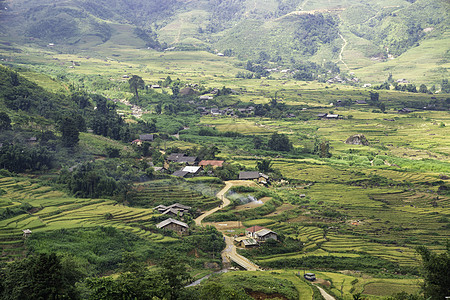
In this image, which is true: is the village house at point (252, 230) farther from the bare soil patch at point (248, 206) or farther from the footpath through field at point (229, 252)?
the bare soil patch at point (248, 206)

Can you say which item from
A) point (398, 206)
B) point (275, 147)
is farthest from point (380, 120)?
point (398, 206)

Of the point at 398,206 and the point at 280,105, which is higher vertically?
the point at 280,105

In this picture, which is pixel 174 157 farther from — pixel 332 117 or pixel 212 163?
pixel 332 117

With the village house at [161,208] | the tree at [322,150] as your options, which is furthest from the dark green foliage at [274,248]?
the tree at [322,150]

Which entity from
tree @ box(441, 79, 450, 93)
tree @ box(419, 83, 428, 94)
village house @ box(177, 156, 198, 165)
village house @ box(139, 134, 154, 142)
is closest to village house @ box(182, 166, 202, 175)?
village house @ box(177, 156, 198, 165)

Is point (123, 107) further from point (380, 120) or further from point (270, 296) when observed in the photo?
point (270, 296)

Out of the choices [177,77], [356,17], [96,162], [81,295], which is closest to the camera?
[81,295]

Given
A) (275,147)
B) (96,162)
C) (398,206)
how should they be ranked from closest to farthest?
(398,206) < (96,162) < (275,147)
